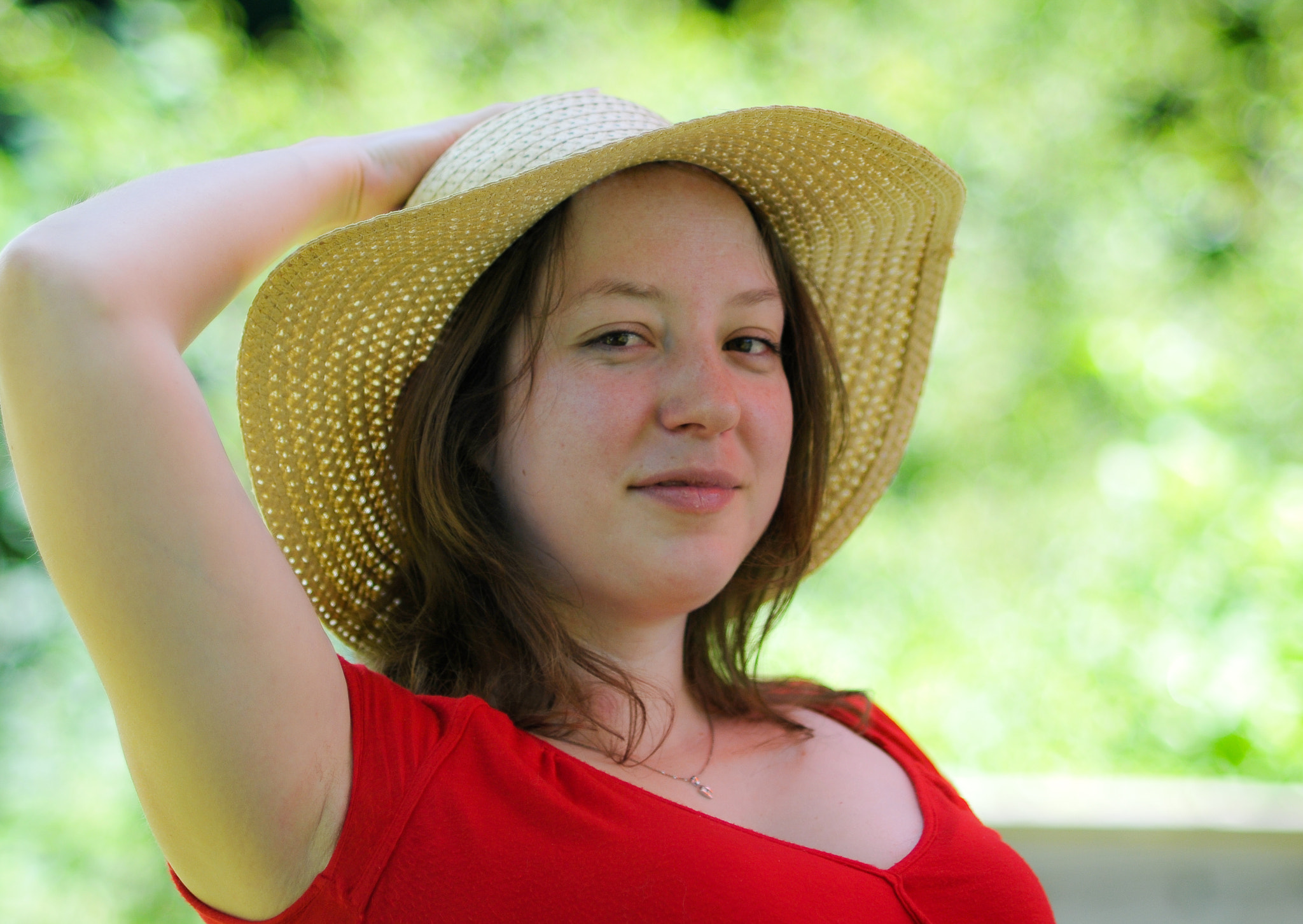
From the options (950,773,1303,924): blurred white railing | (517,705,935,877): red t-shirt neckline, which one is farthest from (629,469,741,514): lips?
(950,773,1303,924): blurred white railing

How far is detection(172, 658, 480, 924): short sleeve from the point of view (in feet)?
2.99

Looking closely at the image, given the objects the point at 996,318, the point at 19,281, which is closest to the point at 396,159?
the point at 19,281

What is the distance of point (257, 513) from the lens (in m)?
0.92

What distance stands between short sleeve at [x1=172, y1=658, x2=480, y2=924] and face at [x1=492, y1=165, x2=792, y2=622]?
0.83ft

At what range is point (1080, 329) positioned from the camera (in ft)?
12.3

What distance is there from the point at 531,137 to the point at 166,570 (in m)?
0.70

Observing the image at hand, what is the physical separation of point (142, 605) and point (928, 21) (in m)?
3.71

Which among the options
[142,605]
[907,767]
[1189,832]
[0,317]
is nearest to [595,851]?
[142,605]

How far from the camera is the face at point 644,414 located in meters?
1.17

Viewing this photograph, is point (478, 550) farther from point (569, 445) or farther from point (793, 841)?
point (793, 841)

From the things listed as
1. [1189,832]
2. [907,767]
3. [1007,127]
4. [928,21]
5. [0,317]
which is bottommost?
[1189,832]

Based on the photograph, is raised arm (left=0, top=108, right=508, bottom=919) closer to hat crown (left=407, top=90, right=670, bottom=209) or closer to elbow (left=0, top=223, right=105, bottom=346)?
elbow (left=0, top=223, right=105, bottom=346)

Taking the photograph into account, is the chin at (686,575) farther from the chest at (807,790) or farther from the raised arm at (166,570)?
the raised arm at (166,570)

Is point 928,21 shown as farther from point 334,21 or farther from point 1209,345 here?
point 334,21
